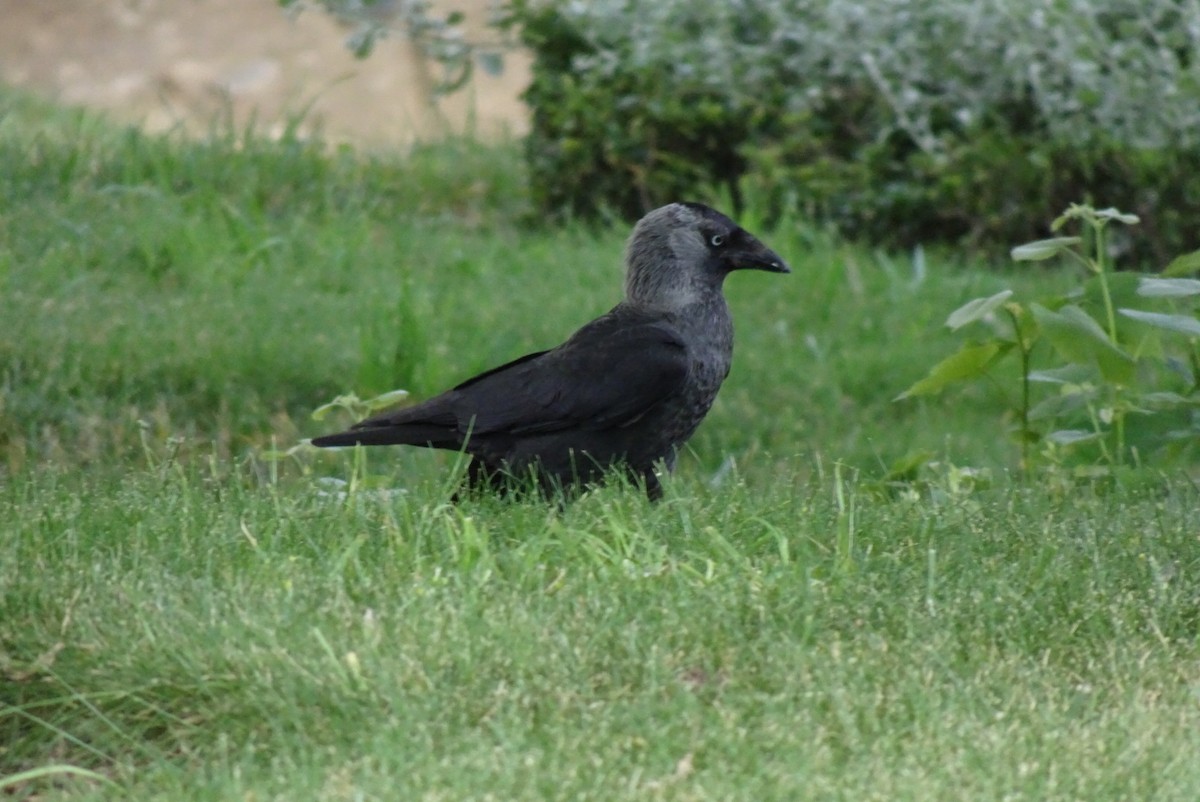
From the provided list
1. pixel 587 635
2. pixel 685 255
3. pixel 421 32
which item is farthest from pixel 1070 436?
pixel 421 32

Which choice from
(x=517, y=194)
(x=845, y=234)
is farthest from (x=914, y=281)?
(x=517, y=194)

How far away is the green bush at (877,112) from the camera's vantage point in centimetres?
805

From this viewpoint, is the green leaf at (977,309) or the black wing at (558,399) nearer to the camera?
the green leaf at (977,309)

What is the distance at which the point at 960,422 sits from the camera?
679cm

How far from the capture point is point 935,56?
27.6 ft

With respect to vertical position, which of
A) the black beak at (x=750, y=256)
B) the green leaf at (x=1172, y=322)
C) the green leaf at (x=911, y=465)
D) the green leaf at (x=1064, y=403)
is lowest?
the green leaf at (x=911, y=465)

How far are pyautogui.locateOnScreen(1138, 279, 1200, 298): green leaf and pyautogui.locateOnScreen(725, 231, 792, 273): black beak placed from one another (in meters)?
1.07

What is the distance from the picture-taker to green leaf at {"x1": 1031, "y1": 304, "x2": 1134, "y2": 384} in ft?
14.6

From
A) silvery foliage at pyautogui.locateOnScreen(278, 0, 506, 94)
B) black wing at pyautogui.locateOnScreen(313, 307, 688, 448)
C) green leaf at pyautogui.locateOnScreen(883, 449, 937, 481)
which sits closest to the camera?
black wing at pyautogui.locateOnScreen(313, 307, 688, 448)

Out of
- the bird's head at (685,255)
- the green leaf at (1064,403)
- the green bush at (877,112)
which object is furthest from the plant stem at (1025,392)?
the green bush at (877,112)

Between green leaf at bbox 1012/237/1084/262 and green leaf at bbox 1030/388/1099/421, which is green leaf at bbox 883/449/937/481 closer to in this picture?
green leaf at bbox 1030/388/1099/421

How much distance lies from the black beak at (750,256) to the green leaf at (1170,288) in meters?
1.07

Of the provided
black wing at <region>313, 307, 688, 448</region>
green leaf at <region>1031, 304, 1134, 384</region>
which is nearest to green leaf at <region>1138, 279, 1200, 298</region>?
green leaf at <region>1031, 304, 1134, 384</region>

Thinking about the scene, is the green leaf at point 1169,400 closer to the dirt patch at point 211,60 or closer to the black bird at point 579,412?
the black bird at point 579,412
